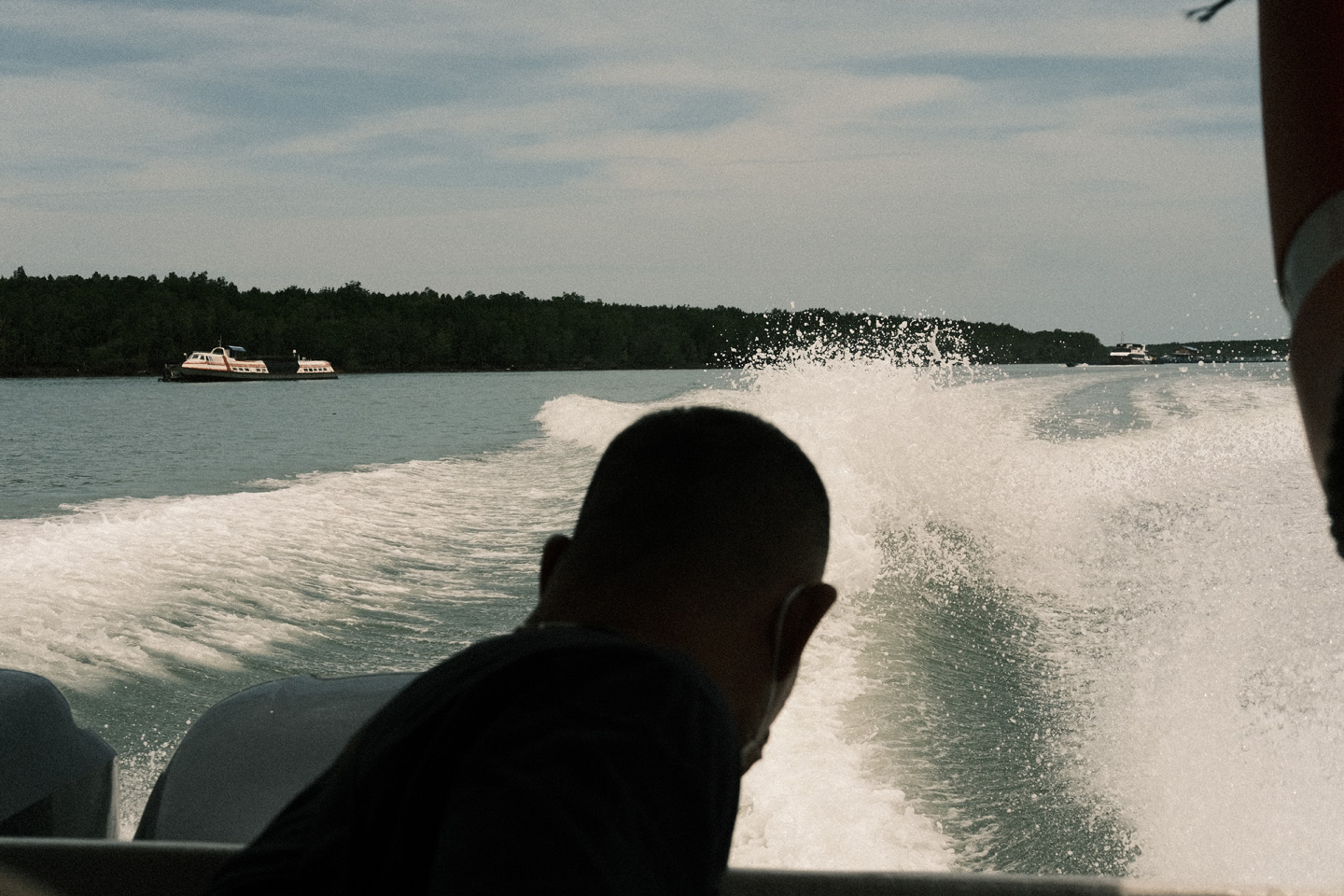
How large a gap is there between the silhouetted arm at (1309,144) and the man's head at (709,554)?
351 millimetres

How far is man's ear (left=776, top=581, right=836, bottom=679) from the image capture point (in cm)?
74

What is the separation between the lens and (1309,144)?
451 millimetres

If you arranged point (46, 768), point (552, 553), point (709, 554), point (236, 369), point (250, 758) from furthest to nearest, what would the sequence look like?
point (236, 369)
point (46, 768)
point (250, 758)
point (552, 553)
point (709, 554)

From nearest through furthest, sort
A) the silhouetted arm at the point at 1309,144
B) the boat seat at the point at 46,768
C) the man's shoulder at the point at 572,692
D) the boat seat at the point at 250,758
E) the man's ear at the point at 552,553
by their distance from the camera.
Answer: the silhouetted arm at the point at 1309,144 < the man's shoulder at the point at 572,692 < the man's ear at the point at 552,553 < the boat seat at the point at 250,758 < the boat seat at the point at 46,768

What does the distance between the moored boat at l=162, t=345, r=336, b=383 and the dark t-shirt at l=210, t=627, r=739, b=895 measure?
46.8m

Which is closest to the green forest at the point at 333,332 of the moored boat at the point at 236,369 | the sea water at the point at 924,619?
the moored boat at the point at 236,369

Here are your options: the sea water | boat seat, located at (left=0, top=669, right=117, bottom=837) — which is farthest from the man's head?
boat seat, located at (left=0, top=669, right=117, bottom=837)

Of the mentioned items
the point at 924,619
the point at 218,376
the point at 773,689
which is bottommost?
the point at 924,619

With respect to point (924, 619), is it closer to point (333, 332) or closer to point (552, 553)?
point (552, 553)

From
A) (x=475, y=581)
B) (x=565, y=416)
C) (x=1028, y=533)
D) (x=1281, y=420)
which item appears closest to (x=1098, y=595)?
(x=1028, y=533)

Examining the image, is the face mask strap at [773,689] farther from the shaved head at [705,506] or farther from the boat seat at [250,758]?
the boat seat at [250,758]

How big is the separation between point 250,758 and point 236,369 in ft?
152

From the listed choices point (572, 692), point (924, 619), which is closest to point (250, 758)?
point (572, 692)

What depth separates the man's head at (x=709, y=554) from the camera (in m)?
0.69
